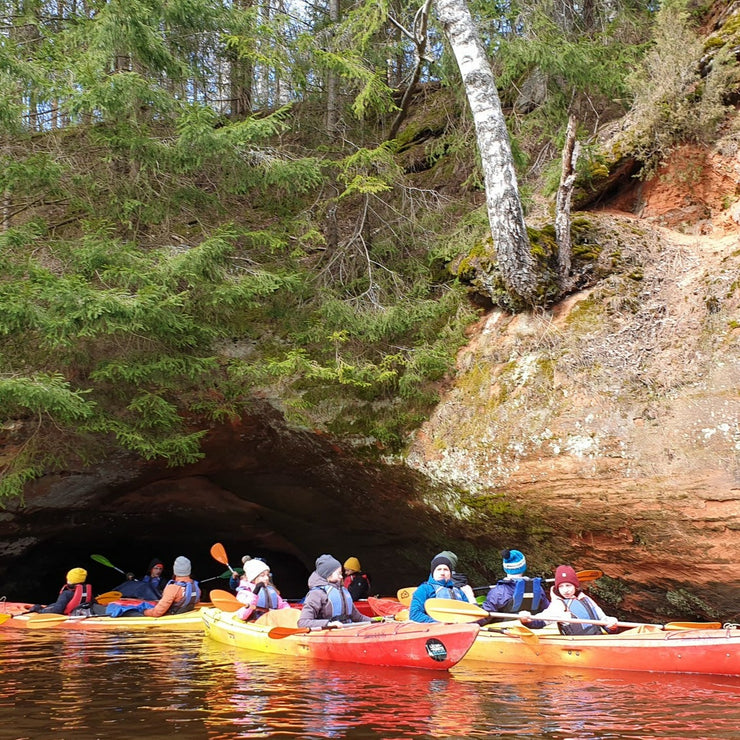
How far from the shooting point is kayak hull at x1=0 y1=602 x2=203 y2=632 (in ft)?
38.0

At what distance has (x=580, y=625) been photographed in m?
8.13

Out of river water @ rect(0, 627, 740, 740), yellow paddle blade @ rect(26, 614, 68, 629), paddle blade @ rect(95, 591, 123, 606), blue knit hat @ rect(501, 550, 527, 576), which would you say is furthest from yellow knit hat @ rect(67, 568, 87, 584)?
blue knit hat @ rect(501, 550, 527, 576)

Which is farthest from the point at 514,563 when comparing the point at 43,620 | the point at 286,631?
the point at 43,620

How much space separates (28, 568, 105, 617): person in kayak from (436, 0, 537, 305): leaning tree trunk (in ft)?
30.8

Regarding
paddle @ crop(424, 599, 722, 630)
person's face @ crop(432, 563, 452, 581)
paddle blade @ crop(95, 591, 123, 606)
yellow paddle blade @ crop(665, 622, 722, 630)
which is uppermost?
person's face @ crop(432, 563, 452, 581)

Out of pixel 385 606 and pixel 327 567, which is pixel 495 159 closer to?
pixel 327 567

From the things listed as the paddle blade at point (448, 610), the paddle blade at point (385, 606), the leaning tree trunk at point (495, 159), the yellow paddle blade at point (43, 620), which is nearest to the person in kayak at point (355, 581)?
the paddle blade at point (385, 606)

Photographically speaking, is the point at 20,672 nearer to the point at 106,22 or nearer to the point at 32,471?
the point at 32,471

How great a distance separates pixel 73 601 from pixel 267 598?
15.0 ft

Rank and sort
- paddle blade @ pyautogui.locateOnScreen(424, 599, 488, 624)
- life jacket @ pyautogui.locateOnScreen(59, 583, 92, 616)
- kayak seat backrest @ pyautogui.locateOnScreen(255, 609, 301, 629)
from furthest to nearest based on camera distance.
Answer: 1. life jacket @ pyautogui.locateOnScreen(59, 583, 92, 616)
2. kayak seat backrest @ pyautogui.locateOnScreen(255, 609, 301, 629)
3. paddle blade @ pyautogui.locateOnScreen(424, 599, 488, 624)

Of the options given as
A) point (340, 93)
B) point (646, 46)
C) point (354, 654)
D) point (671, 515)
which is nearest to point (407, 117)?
point (340, 93)

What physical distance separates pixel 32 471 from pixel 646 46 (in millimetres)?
12554

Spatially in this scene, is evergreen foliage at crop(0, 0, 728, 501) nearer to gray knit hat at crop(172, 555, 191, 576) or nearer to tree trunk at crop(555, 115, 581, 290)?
tree trunk at crop(555, 115, 581, 290)

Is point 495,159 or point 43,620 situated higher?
point 495,159
